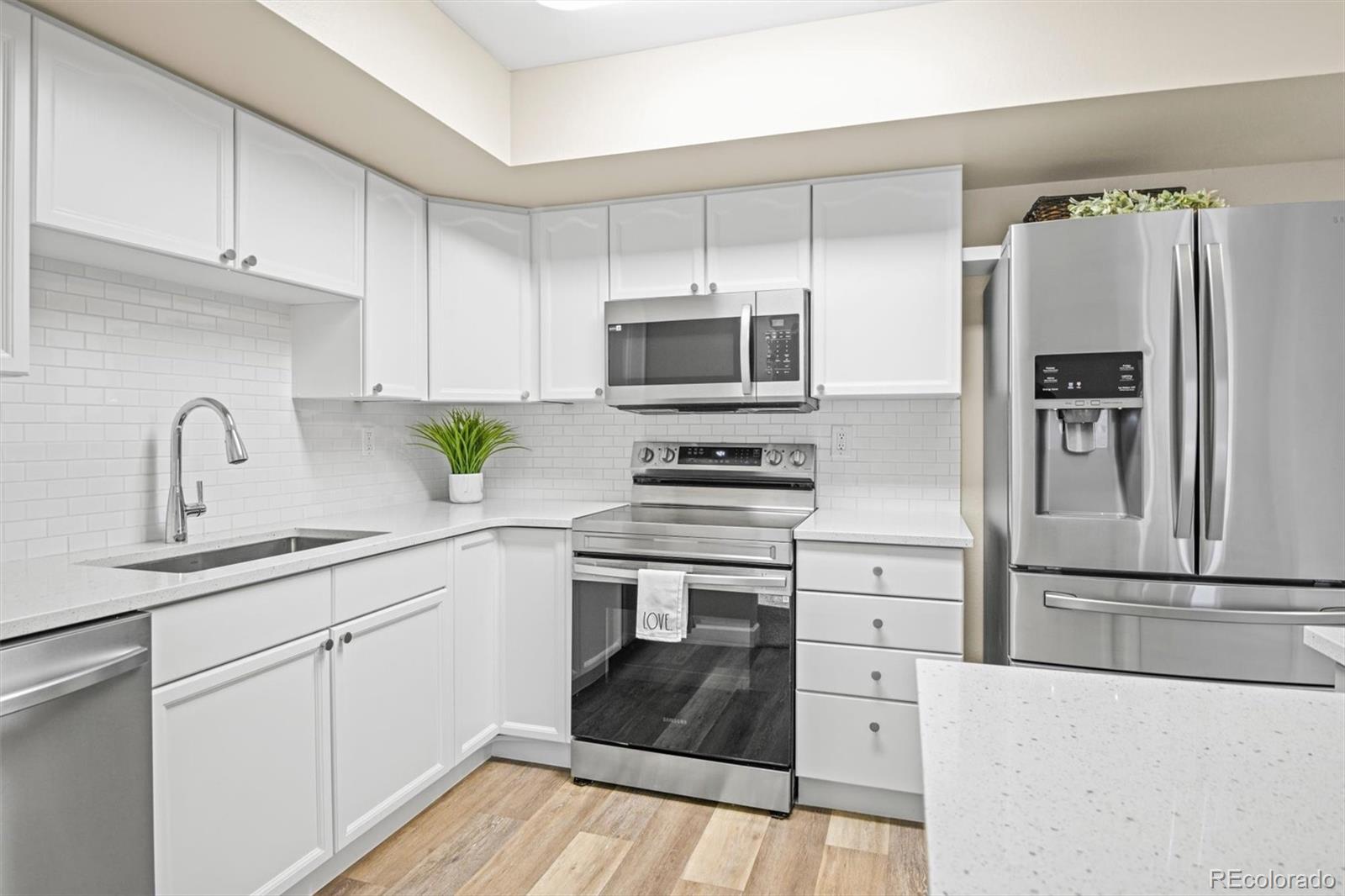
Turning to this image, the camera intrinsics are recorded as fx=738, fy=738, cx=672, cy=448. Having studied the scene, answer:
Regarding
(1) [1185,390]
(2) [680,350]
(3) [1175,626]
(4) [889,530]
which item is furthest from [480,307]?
(3) [1175,626]

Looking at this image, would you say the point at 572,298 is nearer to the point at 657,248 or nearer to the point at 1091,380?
the point at 657,248

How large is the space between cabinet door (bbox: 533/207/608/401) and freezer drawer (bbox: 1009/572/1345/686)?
5.91 feet

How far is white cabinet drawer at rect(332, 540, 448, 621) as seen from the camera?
6.65 ft

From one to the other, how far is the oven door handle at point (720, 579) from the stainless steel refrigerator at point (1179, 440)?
72 centimetres

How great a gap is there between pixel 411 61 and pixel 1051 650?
2.54 m

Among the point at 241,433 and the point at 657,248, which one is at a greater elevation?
the point at 657,248

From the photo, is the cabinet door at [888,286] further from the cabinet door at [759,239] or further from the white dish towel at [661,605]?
the white dish towel at [661,605]

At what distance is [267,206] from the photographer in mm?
2143

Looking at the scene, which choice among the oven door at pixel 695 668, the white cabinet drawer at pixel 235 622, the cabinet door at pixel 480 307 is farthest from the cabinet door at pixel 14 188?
the oven door at pixel 695 668

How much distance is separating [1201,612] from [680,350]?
1.83 metres

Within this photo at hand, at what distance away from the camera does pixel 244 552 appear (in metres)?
2.31

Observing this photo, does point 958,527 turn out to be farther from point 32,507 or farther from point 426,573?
point 32,507

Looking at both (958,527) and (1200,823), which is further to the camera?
(958,527)

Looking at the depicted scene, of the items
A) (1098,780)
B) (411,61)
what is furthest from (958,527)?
(411,61)
